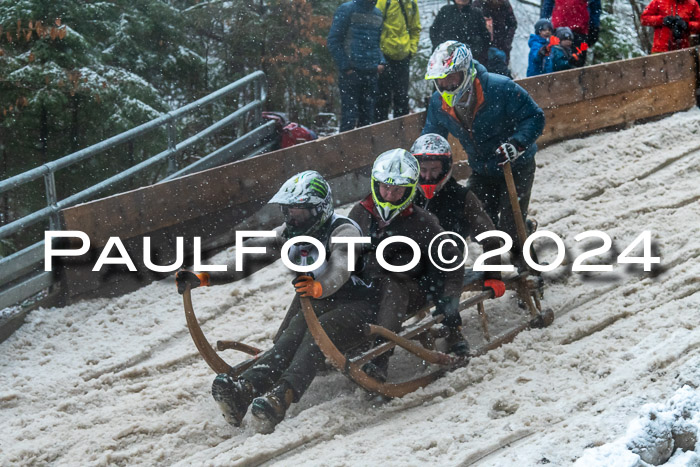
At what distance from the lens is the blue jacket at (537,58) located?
429 inches

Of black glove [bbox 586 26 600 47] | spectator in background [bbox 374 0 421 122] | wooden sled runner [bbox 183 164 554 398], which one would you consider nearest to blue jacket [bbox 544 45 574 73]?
black glove [bbox 586 26 600 47]

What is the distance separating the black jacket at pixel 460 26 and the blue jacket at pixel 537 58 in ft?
5.12

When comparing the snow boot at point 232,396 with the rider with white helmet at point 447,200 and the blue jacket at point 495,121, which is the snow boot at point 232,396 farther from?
the blue jacket at point 495,121

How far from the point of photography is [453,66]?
6223 mm

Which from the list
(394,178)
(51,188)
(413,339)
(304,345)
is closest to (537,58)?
(394,178)

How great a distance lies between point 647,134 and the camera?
10438 millimetres

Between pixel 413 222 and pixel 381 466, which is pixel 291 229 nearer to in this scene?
pixel 413 222

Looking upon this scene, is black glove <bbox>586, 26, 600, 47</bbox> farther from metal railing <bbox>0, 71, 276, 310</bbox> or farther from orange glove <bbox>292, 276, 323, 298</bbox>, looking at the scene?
orange glove <bbox>292, 276, 323, 298</bbox>

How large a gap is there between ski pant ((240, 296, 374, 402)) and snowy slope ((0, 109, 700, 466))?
0.26 meters

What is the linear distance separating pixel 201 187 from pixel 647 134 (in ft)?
18.7

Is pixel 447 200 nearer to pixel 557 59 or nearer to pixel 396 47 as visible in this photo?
pixel 396 47

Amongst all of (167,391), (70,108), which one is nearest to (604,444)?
(167,391)

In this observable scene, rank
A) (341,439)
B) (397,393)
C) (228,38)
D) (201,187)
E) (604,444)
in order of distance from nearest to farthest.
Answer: (604,444), (341,439), (397,393), (201,187), (228,38)

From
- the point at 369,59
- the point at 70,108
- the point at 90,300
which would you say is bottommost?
the point at 90,300
